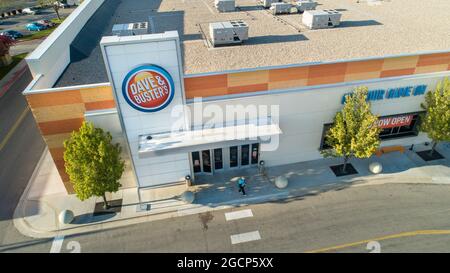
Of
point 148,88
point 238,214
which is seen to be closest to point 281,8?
point 148,88

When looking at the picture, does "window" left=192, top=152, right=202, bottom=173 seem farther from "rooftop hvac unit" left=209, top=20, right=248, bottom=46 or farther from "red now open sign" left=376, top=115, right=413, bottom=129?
"red now open sign" left=376, top=115, right=413, bottom=129

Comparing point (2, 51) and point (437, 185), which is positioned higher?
point (2, 51)

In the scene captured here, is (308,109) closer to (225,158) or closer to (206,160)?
(225,158)

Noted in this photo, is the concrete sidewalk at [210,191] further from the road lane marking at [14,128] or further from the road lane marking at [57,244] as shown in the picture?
the road lane marking at [14,128]

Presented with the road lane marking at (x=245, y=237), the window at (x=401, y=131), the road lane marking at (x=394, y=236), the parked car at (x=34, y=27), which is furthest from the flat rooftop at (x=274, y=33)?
the parked car at (x=34, y=27)

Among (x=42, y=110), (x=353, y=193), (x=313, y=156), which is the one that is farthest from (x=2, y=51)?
Result: (x=353, y=193)

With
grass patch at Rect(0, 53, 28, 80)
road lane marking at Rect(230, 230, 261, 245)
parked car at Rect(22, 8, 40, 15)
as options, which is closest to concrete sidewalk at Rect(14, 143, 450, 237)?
road lane marking at Rect(230, 230, 261, 245)
